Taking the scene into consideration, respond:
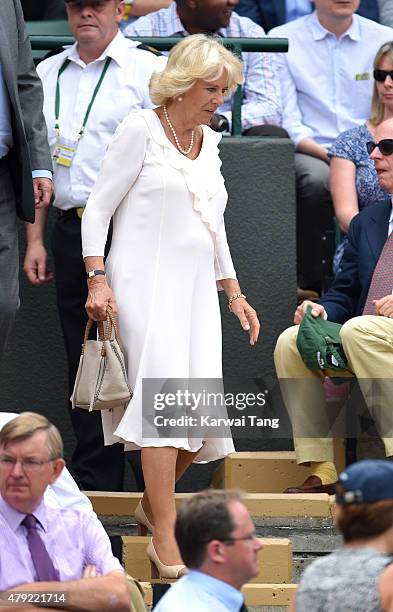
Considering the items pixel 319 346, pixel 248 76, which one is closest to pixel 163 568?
pixel 319 346

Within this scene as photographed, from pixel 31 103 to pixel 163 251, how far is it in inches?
32.8

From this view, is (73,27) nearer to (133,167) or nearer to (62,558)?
(133,167)

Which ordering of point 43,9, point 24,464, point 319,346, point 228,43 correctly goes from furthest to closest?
point 43,9
point 228,43
point 319,346
point 24,464

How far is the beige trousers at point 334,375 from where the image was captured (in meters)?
6.48

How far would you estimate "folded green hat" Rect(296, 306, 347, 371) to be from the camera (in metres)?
6.57

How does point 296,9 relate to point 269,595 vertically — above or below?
above

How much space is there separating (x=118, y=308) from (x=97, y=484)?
4.05 ft

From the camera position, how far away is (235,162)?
25.2 ft

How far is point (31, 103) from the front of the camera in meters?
6.30

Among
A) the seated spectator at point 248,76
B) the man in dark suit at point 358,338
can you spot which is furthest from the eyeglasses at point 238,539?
the seated spectator at point 248,76

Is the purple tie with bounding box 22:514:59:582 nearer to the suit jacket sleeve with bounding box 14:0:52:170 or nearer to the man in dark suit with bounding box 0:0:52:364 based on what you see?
the man in dark suit with bounding box 0:0:52:364

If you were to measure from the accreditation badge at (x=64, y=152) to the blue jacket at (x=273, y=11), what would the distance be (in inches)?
92.9

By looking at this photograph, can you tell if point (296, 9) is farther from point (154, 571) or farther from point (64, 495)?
point (64, 495)

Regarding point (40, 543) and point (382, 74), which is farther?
point (382, 74)
